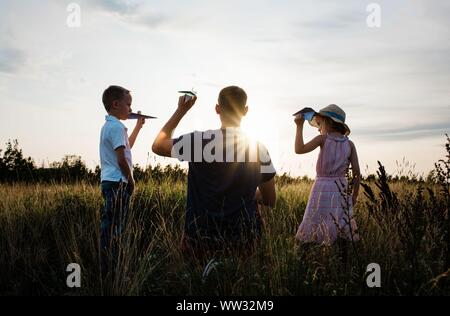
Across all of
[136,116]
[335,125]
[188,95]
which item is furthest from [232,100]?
[136,116]

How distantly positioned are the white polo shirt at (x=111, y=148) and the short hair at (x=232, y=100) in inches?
54.9

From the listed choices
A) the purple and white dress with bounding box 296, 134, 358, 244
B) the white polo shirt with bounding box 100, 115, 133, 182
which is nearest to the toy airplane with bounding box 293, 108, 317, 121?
the purple and white dress with bounding box 296, 134, 358, 244

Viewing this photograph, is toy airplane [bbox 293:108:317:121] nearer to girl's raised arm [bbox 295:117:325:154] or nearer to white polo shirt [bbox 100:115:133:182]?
girl's raised arm [bbox 295:117:325:154]

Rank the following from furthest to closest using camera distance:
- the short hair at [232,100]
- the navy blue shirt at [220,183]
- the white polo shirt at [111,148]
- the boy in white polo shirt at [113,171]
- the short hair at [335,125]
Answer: the short hair at [335,125] < the white polo shirt at [111,148] < the boy in white polo shirt at [113,171] < the short hair at [232,100] < the navy blue shirt at [220,183]

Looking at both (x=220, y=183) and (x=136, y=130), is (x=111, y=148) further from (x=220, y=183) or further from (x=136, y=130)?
(x=220, y=183)

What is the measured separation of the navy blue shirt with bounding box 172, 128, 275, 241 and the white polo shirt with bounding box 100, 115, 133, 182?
124 centimetres

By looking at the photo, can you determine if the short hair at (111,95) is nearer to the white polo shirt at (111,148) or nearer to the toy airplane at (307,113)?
the white polo shirt at (111,148)

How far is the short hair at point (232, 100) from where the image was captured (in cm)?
346

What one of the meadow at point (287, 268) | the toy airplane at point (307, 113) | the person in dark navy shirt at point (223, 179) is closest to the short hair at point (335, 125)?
the toy airplane at point (307, 113)

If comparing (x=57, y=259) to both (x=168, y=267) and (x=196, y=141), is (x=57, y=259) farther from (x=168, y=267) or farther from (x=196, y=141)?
(x=196, y=141)

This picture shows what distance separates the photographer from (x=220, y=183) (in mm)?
3361

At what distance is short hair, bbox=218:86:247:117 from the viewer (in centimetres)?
346
